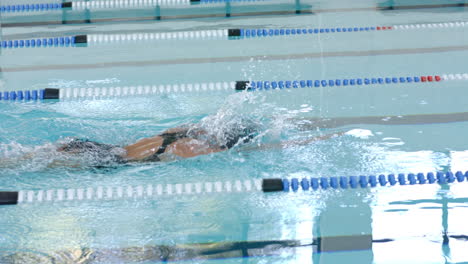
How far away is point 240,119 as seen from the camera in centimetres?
358

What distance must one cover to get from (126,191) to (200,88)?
1452 mm

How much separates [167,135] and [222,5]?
2.94 m

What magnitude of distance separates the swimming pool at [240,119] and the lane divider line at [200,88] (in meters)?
0.01

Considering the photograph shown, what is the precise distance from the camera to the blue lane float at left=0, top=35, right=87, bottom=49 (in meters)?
5.22

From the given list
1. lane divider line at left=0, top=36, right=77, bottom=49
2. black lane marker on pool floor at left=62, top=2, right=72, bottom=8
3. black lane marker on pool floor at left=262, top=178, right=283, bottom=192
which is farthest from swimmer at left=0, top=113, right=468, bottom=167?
black lane marker on pool floor at left=62, top=2, right=72, bottom=8

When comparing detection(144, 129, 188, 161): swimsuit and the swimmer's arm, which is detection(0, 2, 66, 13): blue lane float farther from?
the swimmer's arm

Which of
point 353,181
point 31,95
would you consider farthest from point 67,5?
point 353,181

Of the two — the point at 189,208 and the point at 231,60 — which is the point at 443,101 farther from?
the point at 189,208

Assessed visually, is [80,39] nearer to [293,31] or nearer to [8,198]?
[293,31]

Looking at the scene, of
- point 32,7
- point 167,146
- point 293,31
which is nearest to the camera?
point 167,146

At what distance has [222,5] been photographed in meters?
6.03

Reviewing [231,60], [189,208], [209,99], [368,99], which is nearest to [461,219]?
[189,208]

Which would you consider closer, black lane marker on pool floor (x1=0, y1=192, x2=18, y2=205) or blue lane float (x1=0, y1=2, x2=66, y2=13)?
black lane marker on pool floor (x1=0, y1=192, x2=18, y2=205)

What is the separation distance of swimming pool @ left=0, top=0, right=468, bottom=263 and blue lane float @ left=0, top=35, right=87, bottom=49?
0.03m
